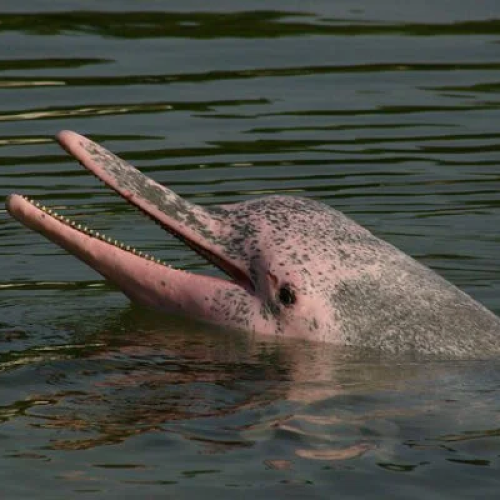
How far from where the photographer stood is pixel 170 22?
20.1m

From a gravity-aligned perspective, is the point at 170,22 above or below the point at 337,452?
above

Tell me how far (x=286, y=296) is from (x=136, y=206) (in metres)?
1.03

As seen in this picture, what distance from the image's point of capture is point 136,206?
11609mm

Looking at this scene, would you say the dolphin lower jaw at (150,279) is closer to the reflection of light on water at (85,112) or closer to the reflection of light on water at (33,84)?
the reflection of light on water at (85,112)

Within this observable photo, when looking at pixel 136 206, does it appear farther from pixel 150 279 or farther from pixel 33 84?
pixel 33 84

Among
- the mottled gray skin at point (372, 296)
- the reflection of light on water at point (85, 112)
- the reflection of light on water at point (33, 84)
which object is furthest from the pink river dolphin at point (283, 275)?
the reflection of light on water at point (33, 84)

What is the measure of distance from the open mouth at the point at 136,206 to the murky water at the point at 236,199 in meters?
0.48

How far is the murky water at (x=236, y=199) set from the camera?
9.27 m

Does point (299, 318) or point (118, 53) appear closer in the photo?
point (299, 318)

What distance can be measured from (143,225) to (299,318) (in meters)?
3.46

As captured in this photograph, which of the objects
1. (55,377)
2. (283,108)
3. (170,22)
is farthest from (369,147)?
(55,377)

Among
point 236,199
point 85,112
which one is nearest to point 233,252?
point 236,199

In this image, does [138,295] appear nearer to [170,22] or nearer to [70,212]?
[70,212]

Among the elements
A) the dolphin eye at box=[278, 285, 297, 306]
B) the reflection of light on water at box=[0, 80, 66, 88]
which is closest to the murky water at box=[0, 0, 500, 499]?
the reflection of light on water at box=[0, 80, 66, 88]
